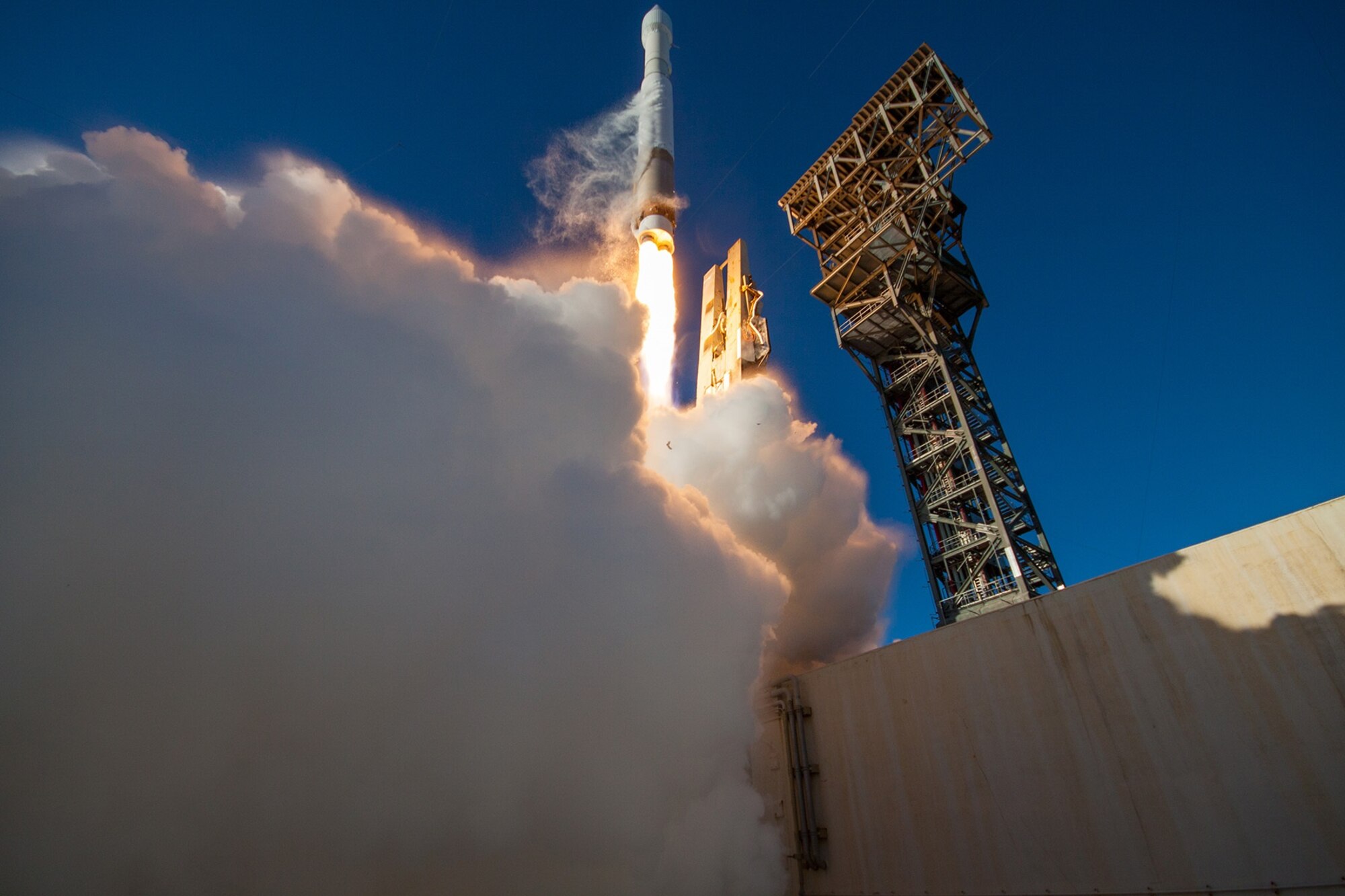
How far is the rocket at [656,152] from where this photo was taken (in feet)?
72.4

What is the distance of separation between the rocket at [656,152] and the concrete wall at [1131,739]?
16.1m

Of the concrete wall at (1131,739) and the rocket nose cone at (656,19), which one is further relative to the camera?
the rocket nose cone at (656,19)

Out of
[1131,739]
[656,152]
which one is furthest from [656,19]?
[1131,739]

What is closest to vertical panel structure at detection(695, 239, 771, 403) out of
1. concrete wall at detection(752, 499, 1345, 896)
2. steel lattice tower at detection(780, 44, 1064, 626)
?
steel lattice tower at detection(780, 44, 1064, 626)

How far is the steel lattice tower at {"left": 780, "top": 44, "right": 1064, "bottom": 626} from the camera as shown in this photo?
24609mm

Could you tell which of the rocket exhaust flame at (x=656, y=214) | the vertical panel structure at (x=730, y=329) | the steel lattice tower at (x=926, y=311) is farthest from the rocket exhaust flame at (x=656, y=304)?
the steel lattice tower at (x=926, y=311)

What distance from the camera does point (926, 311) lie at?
1110 inches

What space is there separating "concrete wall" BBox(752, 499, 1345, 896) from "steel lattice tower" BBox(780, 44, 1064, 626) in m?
12.6

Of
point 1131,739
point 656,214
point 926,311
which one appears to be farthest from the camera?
point 926,311

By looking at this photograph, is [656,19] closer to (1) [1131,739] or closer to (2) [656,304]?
(2) [656,304]

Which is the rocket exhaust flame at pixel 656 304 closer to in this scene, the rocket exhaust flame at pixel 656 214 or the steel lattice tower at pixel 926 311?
the rocket exhaust flame at pixel 656 214

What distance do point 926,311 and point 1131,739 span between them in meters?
22.0

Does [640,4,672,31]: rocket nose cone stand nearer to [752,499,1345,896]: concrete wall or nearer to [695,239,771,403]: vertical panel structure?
[695,239,771,403]: vertical panel structure

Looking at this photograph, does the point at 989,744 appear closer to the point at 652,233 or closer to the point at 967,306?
the point at 652,233
